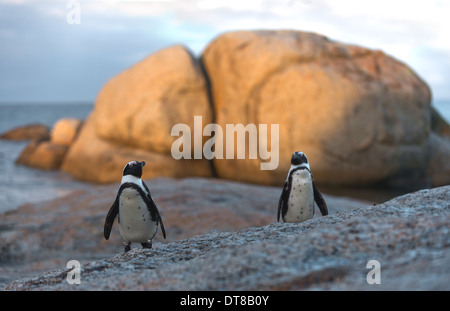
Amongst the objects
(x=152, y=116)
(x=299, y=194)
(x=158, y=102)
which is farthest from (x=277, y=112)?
(x=299, y=194)

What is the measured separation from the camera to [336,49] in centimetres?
1078

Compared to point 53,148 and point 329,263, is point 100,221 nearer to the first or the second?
point 329,263

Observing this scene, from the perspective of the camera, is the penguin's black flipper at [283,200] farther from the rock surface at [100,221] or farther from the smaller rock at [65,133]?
the smaller rock at [65,133]

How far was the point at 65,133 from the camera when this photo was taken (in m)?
15.1

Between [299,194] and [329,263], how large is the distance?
215 centimetres

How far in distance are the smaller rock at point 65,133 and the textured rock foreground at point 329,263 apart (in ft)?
43.5

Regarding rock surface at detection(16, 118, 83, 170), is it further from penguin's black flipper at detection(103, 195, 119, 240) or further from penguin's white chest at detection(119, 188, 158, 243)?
penguin's white chest at detection(119, 188, 158, 243)

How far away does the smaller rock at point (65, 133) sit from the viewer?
1493 cm

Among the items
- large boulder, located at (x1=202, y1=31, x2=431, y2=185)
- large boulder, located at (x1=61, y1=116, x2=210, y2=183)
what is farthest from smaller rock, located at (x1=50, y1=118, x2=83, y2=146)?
large boulder, located at (x1=202, y1=31, x2=431, y2=185)

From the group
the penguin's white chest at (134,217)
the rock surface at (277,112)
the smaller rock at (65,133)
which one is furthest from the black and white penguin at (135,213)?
the smaller rock at (65,133)

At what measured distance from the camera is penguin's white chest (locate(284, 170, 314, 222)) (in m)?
4.02

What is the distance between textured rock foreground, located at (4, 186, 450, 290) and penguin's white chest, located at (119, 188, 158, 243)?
105cm

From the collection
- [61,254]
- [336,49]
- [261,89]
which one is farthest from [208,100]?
[61,254]

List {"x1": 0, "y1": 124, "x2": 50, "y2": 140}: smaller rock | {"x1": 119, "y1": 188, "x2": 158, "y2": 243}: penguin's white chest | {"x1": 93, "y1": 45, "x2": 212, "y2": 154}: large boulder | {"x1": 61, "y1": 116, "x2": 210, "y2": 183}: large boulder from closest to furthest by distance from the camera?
{"x1": 119, "y1": 188, "x2": 158, "y2": 243}: penguin's white chest < {"x1": 61, "y1": 116, "x2": 210, "y2": 183}: large boulder < {"x1": 93, "y1": 45, "x2": 212, "y2": 154}: large boulder < {"x1": 0, "y1": 124, "x2": 50, "y2": 140}: smaller rock
